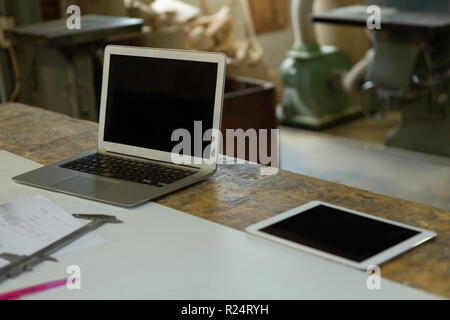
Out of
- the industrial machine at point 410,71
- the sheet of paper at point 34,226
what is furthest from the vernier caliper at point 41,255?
the industrial machine at point 410,71

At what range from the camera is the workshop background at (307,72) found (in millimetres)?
3160

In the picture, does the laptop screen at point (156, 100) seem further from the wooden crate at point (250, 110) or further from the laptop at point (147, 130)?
the wooden crate at point (250, 110)

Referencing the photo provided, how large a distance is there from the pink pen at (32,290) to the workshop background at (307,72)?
2023mm

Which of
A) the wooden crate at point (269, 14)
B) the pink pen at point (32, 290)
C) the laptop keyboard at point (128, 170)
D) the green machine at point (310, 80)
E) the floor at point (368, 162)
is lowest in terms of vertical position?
the floor at point (368, 162)

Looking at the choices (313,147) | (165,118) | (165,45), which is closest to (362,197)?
(165,118)

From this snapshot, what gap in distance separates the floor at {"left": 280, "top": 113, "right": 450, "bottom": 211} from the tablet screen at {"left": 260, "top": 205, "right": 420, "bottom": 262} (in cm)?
208

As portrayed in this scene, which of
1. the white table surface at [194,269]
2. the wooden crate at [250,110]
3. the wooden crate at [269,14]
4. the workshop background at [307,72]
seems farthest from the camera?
the wooden crate at [269,14]

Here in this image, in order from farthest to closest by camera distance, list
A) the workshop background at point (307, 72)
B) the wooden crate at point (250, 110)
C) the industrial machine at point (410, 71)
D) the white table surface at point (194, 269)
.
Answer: the industrial machine at point (410, 71), the workshop background at point (307, 72), the wooden crate at point (250, 110), the white table surface at point (194, 269)

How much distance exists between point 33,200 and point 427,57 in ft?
8.88

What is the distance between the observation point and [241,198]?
1369 mm

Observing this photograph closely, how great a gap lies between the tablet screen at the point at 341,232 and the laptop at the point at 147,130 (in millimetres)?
295

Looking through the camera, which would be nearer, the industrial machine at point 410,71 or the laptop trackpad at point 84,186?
the laptop trackpad at point 84,186

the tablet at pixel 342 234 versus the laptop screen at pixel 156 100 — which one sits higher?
the laptop screen at pixel 156 100

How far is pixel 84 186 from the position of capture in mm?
1452
